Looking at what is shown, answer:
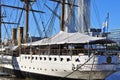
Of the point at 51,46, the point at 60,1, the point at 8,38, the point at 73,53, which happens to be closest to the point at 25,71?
the point at 51,46

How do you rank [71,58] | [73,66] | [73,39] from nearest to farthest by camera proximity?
[73,66] → [71,58] → [73,39]

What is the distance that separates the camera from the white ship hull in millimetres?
31812

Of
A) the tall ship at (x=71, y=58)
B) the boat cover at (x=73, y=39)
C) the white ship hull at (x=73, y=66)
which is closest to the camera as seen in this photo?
the white ship hull at (x=73, y=66)

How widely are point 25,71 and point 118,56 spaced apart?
41.4 ft

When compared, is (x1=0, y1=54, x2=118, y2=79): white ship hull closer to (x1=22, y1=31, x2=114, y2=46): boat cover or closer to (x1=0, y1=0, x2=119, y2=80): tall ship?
(x1=0, y1=0, x2=119, y2=80): tall ship

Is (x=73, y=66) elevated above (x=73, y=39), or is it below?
below

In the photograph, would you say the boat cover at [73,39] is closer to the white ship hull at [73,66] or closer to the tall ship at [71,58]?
the tall ship at [71,58]

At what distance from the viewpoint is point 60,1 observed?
1895 inches

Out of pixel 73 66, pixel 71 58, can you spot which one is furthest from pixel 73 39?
pixel 73 66

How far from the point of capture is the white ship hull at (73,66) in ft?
104

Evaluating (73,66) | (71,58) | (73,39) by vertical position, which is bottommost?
(73,66)

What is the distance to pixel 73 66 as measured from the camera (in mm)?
32812

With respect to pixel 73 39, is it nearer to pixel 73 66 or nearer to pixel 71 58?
pixel 71 58

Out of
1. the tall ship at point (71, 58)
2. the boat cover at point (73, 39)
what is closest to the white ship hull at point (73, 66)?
the tall ship at point (71, 58)
